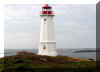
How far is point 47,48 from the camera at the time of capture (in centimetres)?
2078

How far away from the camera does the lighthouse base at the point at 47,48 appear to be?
20.6 metres

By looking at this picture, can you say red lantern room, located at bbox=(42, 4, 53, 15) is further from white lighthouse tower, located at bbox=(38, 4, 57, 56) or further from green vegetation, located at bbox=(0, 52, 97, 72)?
green vegetation, located at bbox=(0, 52, 97, 72)

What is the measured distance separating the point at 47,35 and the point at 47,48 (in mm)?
1104

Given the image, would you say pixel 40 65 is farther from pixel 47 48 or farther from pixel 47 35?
pixel 47 35

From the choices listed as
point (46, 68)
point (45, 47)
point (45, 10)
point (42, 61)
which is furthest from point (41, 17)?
point (46, 68)

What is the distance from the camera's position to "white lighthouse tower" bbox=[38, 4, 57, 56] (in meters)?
20.6

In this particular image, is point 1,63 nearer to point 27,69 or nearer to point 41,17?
point 27,69

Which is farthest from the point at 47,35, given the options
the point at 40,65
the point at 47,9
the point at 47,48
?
the point at 40,65

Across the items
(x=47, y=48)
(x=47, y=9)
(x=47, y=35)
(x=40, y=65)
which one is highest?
(x=47, y=9)

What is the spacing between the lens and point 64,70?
52.2 feet

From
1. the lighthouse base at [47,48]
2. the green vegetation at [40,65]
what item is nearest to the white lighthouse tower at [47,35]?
the lighthouse base at [47,48]

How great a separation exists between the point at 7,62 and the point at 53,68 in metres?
3.23

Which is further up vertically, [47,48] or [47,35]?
[47,35]

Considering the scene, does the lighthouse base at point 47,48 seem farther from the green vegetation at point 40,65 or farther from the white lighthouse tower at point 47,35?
the green vegetation at point 40,65
